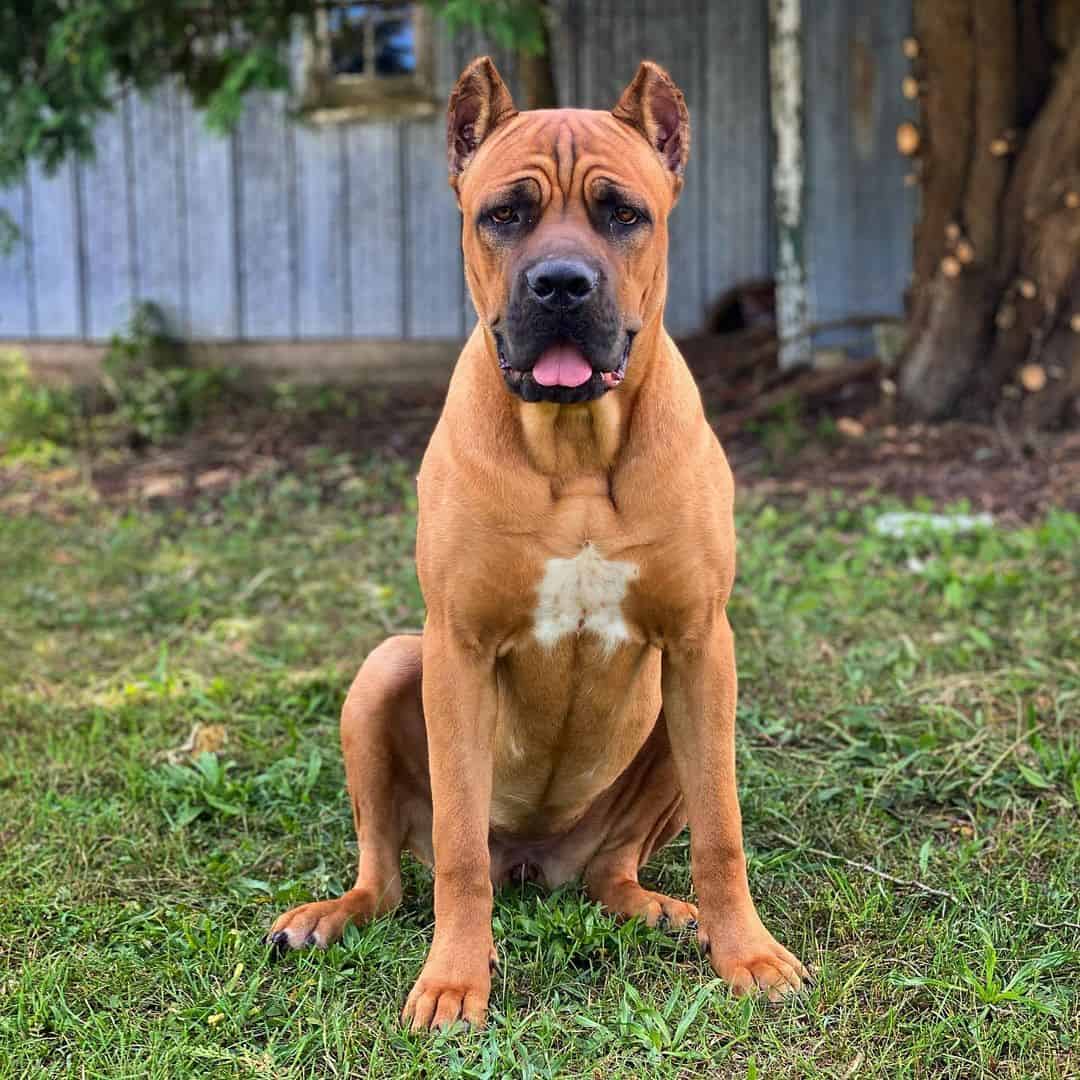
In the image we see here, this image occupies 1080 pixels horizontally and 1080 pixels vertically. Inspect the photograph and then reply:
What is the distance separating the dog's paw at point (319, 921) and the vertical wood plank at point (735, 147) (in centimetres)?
705

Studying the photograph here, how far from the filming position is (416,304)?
374 inches

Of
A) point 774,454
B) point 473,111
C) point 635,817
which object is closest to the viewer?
point 473,111

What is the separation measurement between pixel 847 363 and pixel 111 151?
5.33 m

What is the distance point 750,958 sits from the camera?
2.72 meters

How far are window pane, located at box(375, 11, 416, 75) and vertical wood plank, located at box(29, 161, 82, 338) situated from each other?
239 centimetres

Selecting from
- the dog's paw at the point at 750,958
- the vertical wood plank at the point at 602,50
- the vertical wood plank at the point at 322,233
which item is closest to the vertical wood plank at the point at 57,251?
the vertical wood plank at the point at 322,233

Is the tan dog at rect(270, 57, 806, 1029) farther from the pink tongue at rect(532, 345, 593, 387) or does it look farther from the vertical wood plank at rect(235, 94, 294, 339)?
the vertical wood plank at rect(235, 94, 294, 339)

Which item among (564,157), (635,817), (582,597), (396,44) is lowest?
(635,817)

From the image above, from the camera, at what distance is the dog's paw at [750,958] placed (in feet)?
8.77

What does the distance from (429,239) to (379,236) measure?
353mm

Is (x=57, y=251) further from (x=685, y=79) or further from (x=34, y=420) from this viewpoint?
(x=685, y=79)

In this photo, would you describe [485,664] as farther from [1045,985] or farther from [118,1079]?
[1045,985]

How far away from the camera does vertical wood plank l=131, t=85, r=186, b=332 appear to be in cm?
953

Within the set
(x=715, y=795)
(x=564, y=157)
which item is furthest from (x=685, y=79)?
(x=715, y=795)
